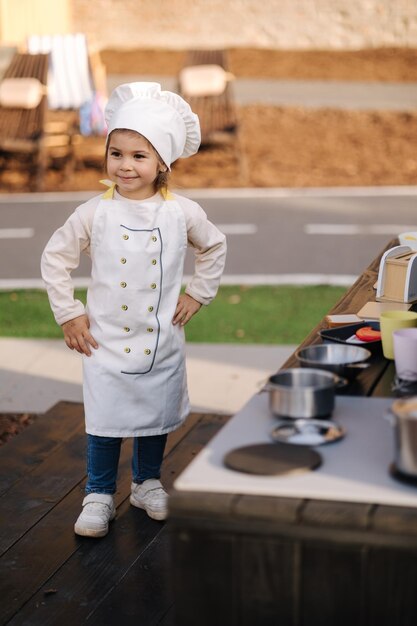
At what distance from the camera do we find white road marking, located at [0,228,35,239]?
11.0m

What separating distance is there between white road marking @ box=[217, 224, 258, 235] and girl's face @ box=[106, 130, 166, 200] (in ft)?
23.2

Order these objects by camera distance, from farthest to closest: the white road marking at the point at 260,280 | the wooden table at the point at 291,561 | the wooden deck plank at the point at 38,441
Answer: the white road marking at the point at 260,280
the wooden deck plank at the point at 38,441
the wooden table at the point at 291,561

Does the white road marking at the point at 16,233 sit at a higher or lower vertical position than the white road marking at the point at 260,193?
lower

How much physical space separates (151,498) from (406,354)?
1467 millimetres

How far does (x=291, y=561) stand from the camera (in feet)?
7.30

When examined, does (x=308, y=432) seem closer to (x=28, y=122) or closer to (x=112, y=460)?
(x=112, y=460)

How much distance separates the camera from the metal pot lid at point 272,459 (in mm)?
2273

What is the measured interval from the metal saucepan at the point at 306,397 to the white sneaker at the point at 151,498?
151 centimetres

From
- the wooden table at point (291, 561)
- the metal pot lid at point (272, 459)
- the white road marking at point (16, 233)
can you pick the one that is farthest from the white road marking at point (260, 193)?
the wooden table at point (291, 561)

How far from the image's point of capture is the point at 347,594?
2211mm

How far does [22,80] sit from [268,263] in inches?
261

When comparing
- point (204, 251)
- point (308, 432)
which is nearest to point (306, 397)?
point (308, 432)

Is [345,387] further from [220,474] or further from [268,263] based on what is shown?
[268,263]

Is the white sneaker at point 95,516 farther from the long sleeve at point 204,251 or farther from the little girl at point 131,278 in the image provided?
the long sleeve at point 204,251
